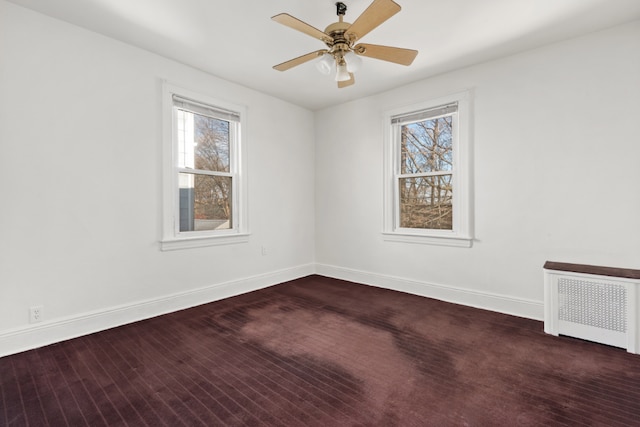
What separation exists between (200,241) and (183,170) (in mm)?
830

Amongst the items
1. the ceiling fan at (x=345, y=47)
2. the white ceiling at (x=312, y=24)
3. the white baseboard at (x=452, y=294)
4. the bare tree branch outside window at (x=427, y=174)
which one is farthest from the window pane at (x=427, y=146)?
the ceiling fan at (x=345, y=47)

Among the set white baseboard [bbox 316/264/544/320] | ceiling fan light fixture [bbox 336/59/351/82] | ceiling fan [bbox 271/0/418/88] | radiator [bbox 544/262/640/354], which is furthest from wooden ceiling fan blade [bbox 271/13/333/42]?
white baseboard [bbox 316/264/544/320]

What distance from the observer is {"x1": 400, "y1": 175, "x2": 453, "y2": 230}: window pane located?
12.5 feet

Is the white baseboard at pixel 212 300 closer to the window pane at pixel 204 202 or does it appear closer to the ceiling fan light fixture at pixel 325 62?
the window pane at pixel 204 202

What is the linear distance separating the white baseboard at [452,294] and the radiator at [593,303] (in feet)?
1.14

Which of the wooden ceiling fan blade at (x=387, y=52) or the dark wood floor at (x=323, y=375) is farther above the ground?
the wooden ceiling fan blade at (x=387, y=52)

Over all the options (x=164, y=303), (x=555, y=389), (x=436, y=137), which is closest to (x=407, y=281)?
(x=436, y=137)

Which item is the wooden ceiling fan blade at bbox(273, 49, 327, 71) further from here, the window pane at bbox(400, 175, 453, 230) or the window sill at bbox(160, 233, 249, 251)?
the window pane at bbox(400, 175, 453, 230)

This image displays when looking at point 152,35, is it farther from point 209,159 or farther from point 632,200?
point 632,200

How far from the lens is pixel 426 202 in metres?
3.99

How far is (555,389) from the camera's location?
193 cm

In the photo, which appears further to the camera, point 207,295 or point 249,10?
point 207,295

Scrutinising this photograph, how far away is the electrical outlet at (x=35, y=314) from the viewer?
2.49 metres

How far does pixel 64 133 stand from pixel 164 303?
1.83 m
